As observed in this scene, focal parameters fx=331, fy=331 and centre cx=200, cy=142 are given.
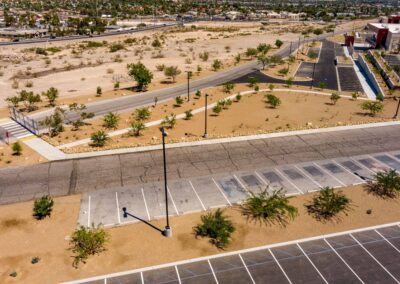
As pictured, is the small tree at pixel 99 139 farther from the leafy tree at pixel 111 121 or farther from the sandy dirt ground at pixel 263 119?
the leafy tree at pixel 111 121

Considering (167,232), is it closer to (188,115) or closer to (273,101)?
(188,115)

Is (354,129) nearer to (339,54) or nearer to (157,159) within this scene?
(157,159)

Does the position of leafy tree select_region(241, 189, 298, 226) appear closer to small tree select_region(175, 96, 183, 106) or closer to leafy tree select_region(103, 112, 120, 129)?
leafy tree select_region(103, 112, 120, 129)

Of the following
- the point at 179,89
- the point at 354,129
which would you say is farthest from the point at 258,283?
the point at 179,89

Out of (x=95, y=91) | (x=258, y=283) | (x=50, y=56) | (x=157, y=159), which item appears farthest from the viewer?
(x=50, y=56)

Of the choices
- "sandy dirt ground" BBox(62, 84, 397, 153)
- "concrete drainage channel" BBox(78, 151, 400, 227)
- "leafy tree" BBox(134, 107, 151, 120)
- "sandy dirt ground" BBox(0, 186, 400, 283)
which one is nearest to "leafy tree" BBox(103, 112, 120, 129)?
"sandy dirt ground" BBox(62, 84, 397, 153)

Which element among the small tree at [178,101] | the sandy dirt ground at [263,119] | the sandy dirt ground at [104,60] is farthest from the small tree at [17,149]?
the small tree at [178,101]
